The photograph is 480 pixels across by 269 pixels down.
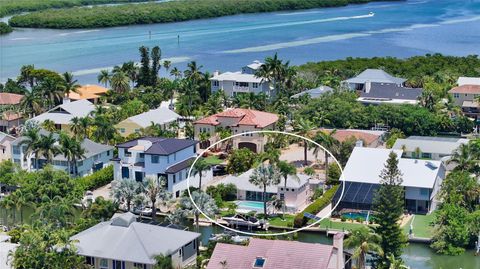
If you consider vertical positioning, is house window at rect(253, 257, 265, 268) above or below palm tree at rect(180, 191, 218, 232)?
above

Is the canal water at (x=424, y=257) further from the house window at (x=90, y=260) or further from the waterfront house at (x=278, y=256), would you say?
the waterfront house at (x=278, y=256)

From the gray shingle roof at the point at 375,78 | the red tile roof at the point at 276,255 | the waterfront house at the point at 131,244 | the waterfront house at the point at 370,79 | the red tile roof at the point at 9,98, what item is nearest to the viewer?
the red tile roof at the point at 276,255

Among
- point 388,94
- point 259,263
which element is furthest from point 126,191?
point 388,94

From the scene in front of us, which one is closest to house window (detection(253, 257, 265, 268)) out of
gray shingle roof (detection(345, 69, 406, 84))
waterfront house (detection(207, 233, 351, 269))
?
waterfront house (detection(207, 233, 351, 269))

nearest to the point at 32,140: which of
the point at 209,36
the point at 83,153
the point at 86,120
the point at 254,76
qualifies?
the point at 83,153

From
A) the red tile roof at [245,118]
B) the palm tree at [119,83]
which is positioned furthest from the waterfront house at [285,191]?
the palm tree at [119,83]

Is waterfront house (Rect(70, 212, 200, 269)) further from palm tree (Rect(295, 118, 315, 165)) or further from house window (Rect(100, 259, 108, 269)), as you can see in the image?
palm tree (Rect(295, 118, 315, 165))

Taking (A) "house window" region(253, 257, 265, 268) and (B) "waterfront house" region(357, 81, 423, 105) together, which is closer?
(A) "house window" region(253, 257, 265, 268)
